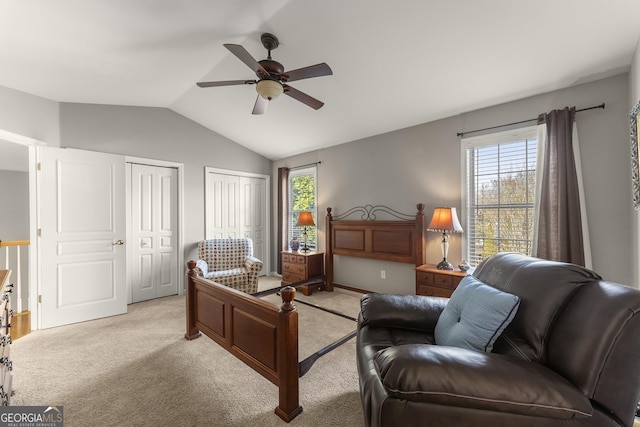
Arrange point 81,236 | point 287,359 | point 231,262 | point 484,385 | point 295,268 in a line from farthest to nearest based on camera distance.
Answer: point 295,268 → point 231,262 → point 81,236 → point 287,359 → point 484,385

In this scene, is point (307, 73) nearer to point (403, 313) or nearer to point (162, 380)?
point (403, 313)

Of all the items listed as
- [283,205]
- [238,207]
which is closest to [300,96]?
[283,205]

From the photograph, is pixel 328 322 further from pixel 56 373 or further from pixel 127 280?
pixel 127 280

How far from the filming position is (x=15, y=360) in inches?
91.4

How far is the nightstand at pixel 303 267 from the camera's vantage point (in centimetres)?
432

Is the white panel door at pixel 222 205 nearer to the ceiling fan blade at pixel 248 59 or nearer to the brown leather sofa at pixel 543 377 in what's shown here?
the ceiling fan blade at pixel 248 59

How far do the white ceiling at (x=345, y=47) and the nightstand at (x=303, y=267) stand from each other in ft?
7.65

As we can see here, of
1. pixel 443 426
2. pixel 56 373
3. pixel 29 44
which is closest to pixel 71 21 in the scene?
pixel 29 44

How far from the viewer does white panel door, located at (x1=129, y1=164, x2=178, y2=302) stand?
12.9 feet

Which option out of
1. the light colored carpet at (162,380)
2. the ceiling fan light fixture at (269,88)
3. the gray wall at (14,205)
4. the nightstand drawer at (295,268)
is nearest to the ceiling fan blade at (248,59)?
the ceiling fan light fixture at (269,88)

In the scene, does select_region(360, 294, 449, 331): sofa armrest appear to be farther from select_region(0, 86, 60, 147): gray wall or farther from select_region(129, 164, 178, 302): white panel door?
select_region(0, 86, 60, 147): gray wall

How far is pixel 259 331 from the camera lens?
1841 mm

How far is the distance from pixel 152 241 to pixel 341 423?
12.4 ft

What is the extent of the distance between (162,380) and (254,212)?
11.8 feet
